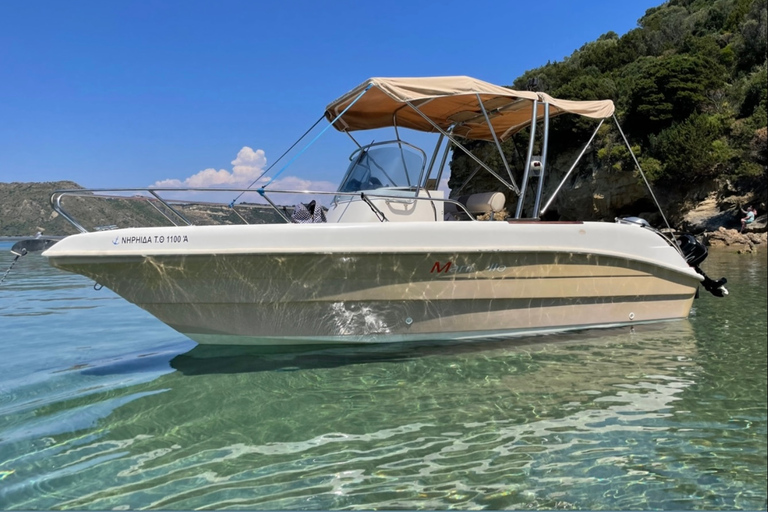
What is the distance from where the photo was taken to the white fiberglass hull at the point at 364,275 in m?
4.46

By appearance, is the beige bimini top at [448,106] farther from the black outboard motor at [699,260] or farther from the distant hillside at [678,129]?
the distant hillside at [678,129]

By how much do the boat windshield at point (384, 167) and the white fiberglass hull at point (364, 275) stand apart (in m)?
1.61

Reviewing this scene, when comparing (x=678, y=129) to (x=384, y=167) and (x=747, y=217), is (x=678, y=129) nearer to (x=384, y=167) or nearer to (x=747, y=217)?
(x=747, y=217)

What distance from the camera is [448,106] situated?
641cm

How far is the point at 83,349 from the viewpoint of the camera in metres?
5.91

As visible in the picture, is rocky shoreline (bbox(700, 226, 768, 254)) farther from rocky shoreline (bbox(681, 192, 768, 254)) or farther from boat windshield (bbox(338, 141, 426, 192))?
boat windshield (bbox(338, 141, 426, 192))

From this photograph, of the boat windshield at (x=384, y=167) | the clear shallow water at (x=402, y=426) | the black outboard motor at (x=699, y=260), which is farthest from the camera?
the black outboard motor at (x=699, y=260)

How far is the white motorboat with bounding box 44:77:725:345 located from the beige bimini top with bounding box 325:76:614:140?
0.10ft

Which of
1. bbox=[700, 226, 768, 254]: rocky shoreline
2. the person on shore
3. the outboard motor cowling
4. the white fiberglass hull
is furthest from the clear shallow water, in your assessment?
the person on shore

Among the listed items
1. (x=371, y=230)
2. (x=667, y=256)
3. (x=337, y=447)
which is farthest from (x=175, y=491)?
(x=667, y=256)

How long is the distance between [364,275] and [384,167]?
6.62ft

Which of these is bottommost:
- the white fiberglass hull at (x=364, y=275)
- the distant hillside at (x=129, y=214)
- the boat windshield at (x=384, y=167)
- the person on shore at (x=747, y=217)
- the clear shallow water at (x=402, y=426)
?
the clear shallow water at (x=402, y=426)

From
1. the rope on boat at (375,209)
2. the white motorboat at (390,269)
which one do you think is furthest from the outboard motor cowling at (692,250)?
the rope on boat at (375,209)

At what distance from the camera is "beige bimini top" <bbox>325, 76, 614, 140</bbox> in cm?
532
